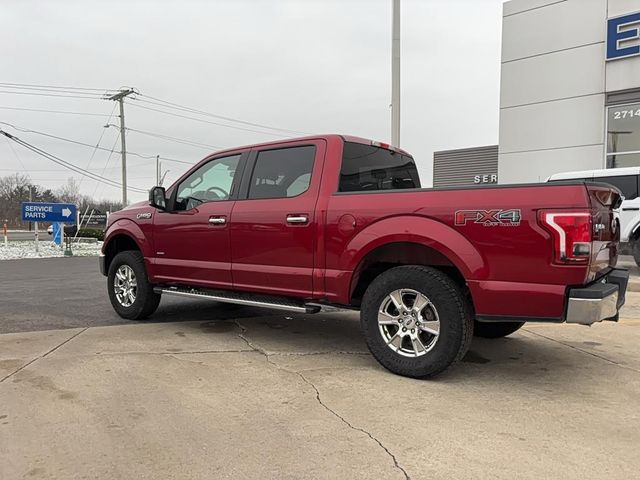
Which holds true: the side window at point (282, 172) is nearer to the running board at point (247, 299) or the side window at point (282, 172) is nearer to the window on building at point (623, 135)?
the running board at point (247, 299)

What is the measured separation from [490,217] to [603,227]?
2.81 ft

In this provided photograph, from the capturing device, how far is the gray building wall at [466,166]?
2459 cm

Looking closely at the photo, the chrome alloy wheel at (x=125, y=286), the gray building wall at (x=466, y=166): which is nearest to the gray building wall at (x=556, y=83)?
the gray building wall at (x=466, y=166)

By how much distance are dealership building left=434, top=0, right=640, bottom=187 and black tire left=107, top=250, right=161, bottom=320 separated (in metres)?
14.0

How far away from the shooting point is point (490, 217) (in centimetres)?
376

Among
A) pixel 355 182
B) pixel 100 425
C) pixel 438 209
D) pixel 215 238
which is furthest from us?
pixel 215 238

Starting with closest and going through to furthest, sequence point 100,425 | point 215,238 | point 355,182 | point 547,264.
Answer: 1. point 100,425
2. point 547,264
3. point 355,182
4. point 215,238

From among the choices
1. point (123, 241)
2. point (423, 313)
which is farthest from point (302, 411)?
point (123, 241)

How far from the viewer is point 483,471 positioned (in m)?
2.71

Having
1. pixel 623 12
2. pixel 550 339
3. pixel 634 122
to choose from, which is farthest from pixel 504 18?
pixel 550 339

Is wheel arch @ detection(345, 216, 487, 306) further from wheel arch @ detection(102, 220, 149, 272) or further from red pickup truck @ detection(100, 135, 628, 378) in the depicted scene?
wheel arch @ detection(102, 220, 149, 272)

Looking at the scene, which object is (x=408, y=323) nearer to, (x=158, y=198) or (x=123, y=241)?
(x=158, y=198)

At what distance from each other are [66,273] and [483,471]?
12.0 metres

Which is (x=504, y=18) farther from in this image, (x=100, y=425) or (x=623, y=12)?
(x=100, y=425)
